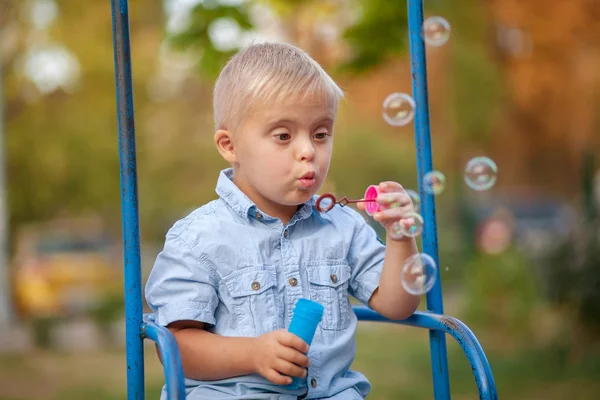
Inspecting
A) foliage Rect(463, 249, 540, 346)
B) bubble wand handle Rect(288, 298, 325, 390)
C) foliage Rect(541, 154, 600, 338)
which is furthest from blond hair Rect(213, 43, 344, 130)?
foliage Rect(463, 249, 540, 346)

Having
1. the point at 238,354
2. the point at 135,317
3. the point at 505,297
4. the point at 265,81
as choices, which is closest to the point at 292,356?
the point at 238,354

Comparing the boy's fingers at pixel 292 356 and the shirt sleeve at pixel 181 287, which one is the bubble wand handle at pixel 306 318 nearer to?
the boy's fingers at pixel 292 356

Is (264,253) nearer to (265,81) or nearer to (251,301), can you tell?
(251,301)

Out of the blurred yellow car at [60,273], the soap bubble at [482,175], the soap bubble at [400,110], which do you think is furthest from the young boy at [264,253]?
the blurred yellow car at [60,273]

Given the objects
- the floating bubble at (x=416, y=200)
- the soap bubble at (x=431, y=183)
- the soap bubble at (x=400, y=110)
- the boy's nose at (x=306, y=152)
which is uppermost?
the soap bubble at (x=400, y=110)

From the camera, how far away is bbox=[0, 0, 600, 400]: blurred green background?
21.4 feet

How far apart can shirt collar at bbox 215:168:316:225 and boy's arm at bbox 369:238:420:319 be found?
0.23 metres

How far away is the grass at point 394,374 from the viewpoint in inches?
238

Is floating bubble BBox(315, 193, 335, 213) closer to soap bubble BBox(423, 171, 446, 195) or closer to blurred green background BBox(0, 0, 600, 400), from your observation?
soap bubble BBox(423, 171, 446, 195)

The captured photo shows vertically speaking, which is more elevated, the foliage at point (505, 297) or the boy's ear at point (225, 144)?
the boy's ear at point (225, 144)

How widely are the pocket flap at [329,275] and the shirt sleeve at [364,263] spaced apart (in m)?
0.06

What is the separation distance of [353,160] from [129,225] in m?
18.4

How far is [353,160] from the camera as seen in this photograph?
2019 cm

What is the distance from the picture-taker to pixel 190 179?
795 inches
